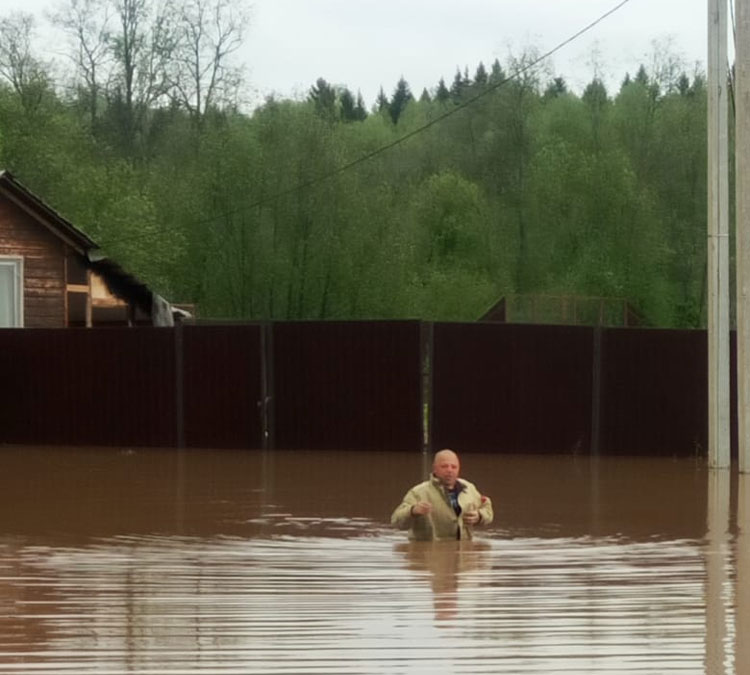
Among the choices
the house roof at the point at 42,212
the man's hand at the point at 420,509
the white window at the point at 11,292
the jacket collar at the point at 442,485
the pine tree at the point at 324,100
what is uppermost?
the pine tree at the point at 324,100

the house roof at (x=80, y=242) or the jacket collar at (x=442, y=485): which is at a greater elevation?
the house roof at (x=80, y=242)

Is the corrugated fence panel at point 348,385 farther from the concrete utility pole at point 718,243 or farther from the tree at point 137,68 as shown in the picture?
the tree at point 137,68

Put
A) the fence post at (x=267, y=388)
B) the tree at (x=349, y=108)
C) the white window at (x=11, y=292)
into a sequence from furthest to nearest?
A: the tree at (x=349, y=108)
the white window at (x=11, y=292)
the fence post at (x=267, y=388)

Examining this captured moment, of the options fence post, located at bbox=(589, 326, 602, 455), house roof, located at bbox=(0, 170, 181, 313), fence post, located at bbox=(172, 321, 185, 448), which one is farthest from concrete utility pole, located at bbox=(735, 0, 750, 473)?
house roof, located at bbox=(0, 170, 181, 313)

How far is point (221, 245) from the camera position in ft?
190

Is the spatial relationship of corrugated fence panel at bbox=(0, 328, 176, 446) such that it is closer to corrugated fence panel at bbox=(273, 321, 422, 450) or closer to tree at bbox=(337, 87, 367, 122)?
corrugated fence panel at bbox=(273, 321, 422, 450)

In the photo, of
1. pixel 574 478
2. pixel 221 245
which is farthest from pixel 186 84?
pixel 574 478

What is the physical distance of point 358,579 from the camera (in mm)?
11859

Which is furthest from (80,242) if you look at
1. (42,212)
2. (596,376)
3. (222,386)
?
(596,376)

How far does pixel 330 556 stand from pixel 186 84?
6243cm

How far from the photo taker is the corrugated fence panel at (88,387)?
27172mm

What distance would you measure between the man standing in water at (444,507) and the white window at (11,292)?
20.4 meters

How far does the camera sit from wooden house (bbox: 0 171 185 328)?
33406 millimetres

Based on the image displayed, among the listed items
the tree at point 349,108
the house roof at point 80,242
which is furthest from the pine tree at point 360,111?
the house roof at point 80,242
